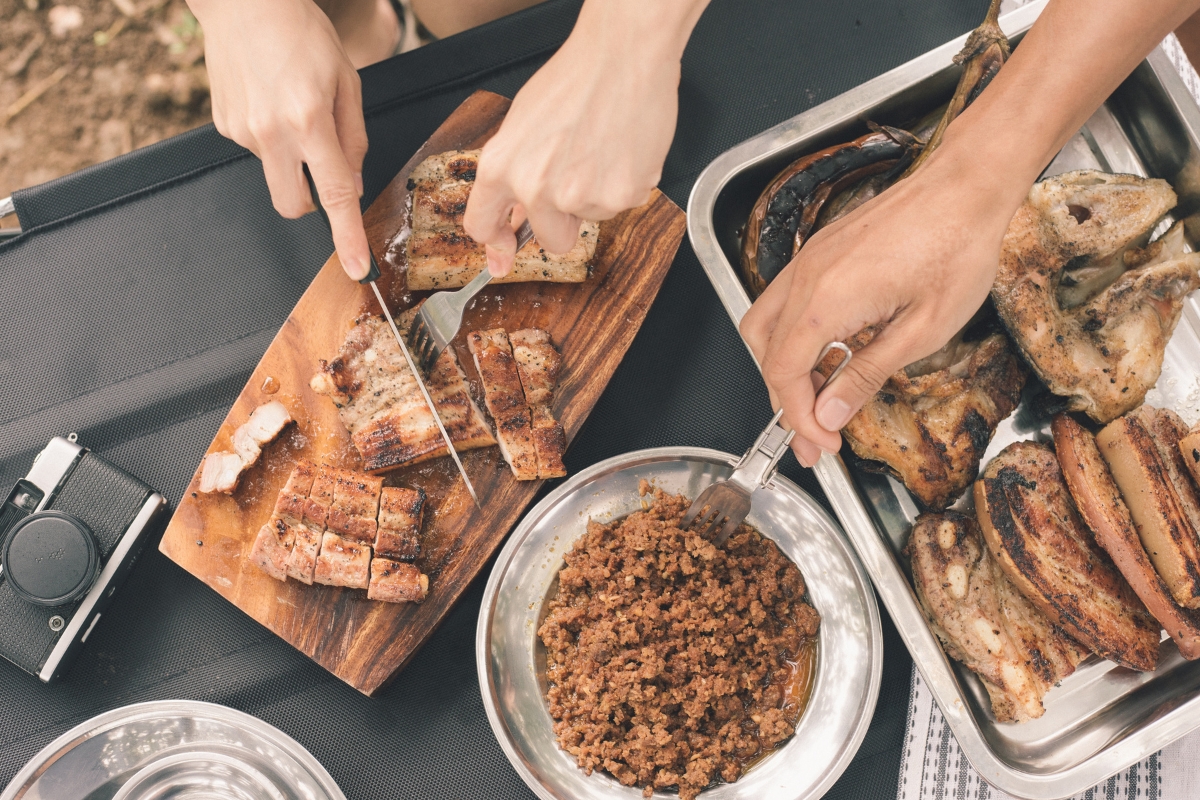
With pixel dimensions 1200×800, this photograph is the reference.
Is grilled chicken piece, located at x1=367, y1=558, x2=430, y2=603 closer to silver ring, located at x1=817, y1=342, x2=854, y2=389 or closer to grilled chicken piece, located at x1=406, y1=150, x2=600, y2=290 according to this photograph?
grilled chicken piece, located at x1=406, y1=150, x2=600, y2=290

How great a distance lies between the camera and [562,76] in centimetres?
148

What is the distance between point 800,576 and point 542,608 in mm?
693

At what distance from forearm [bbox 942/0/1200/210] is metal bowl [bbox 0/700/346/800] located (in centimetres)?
211

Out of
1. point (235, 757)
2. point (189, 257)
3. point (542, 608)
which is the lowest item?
point (542, 608)

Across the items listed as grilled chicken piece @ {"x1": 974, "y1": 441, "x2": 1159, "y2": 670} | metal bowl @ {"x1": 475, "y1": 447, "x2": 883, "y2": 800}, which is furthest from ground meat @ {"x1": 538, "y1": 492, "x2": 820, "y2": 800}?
grilled chicken piece @ {"x1": 974, "y1": 441, "x2": 1159, "y2": 670}

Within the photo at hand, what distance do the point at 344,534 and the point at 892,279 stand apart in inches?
59.4

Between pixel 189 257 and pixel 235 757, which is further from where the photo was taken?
pixel 189 257

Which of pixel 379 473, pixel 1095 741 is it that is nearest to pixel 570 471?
pixel 379 473

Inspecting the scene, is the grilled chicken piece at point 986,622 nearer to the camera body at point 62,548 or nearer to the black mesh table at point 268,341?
the black mesh table at point 268,341

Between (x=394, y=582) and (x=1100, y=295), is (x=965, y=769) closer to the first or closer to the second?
(x=1100, y=295)

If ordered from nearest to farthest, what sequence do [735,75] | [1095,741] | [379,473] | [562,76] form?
[562,76] → [1095,741] → [379,473] → [735,75]

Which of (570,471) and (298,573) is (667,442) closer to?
(570,471)

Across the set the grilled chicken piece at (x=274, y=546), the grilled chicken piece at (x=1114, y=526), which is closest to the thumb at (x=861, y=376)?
the grilled chicken piece at (x=1114, y=526)

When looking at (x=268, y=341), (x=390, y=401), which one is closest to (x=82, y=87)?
(x=268, y=341)
